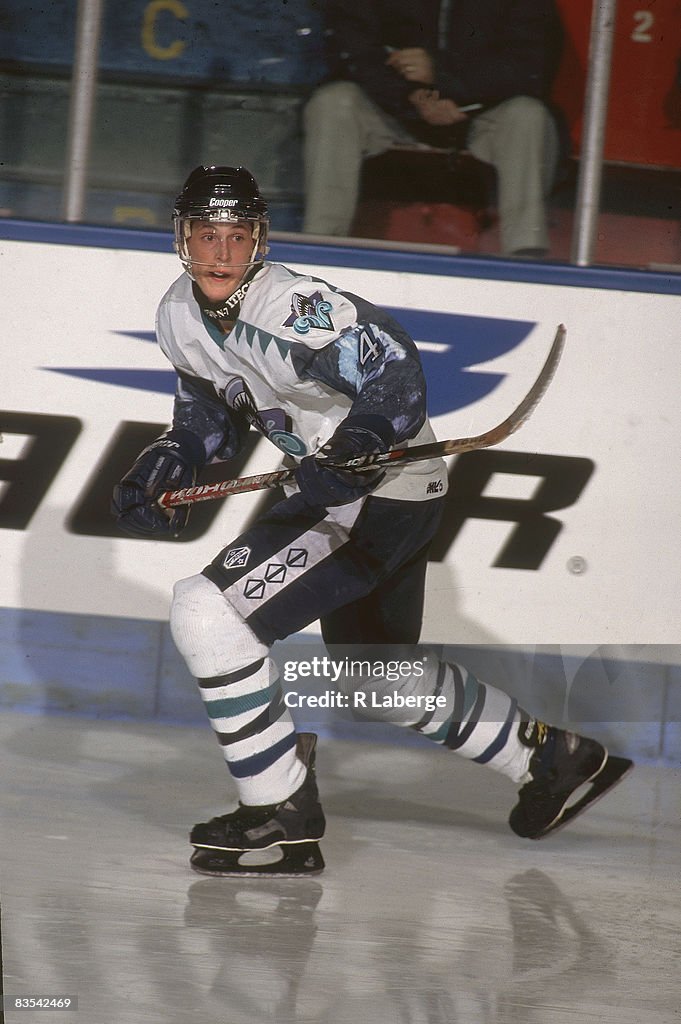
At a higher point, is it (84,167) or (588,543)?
(84,167)

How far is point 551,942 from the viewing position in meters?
1.89

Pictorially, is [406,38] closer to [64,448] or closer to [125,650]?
[64,448]

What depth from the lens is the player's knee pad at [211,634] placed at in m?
2.13

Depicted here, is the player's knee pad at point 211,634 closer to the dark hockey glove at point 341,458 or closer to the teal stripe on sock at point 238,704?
the teal stripe on sock at point 238,704

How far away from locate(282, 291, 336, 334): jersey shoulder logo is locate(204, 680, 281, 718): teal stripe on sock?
25.4 inches

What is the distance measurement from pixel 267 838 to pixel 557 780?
0.61 m

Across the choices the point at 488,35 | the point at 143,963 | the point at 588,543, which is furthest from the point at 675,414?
the point at 143,963

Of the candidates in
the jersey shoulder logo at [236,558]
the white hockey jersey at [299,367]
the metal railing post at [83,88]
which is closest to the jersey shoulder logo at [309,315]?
the white hockey jersey at [299,367]

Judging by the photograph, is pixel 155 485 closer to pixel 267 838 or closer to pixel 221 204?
pixel 221 204

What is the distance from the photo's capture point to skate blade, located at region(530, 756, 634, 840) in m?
2.43

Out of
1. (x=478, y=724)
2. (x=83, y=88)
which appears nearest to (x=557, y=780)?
(x=478, y=724)

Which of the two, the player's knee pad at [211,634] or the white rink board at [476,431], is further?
the white rink board at [476,431]

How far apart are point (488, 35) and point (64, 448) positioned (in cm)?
141

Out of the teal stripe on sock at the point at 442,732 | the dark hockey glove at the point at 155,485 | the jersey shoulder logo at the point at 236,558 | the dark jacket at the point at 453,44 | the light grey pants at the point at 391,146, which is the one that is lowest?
the teal stripe on sock at the point at 442,732
